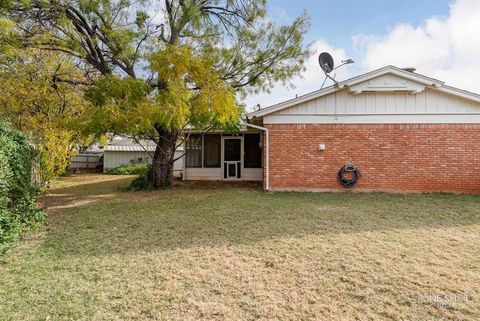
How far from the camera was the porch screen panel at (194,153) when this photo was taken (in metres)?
15.2

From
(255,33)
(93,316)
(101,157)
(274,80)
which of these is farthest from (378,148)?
(101,157)

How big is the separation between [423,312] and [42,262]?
480cm

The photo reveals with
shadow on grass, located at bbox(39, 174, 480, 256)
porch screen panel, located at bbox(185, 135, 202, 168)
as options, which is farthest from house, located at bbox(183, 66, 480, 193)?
porch screen panel, located at bbox(185, 135, 202, 168)

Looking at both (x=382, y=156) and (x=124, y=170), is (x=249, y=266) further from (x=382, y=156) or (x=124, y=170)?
(x=124, y=170)

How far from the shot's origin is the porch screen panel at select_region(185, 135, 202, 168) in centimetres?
1518

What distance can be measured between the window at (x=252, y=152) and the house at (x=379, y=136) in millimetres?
4172

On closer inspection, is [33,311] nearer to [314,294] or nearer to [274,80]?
[314,294]

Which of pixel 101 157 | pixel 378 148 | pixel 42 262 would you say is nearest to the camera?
pixel 42 262

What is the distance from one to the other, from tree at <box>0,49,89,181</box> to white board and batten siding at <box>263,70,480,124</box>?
Result: 25.4ft

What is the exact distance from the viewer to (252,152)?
48.9ft

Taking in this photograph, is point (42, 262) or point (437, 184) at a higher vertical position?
point (437, 184)

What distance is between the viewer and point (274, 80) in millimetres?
12797

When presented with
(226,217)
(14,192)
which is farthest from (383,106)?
(14,192)

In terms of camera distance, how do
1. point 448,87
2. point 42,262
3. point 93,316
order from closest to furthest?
point 93,316 → point 42,262 → point 448,87
